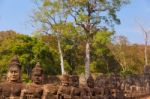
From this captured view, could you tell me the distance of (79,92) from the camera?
46.2 feet

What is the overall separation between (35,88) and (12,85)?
0.68m

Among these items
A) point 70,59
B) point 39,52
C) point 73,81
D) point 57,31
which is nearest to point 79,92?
point 73,81

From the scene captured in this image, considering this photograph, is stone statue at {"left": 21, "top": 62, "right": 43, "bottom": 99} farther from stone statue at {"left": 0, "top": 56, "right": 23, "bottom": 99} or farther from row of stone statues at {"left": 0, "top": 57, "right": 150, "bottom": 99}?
stone statue at {"left": 0, "top": 56, "right": 23, "bottom": 99}

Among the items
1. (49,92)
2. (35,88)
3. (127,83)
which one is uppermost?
(127,83)

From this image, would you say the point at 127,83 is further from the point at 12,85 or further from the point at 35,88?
the point at 12,85

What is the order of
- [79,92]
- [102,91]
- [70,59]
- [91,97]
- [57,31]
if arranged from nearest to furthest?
[79,92], [91,97], [102,91], [57,31], [70,59]

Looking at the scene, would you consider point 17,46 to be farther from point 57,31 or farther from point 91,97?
point 91,97

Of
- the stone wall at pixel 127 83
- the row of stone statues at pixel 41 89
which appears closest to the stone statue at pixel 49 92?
the row of stone statues at pixel 41 89

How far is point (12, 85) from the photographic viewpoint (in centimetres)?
1177

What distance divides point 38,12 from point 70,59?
470 inches

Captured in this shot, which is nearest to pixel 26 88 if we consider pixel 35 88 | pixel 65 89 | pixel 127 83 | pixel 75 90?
pixel 35 88

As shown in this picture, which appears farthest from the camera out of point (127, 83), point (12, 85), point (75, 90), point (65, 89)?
point (127, 83)

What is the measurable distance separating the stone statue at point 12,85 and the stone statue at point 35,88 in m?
0.25

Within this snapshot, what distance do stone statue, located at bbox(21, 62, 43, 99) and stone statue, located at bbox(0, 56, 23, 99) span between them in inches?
10.0
